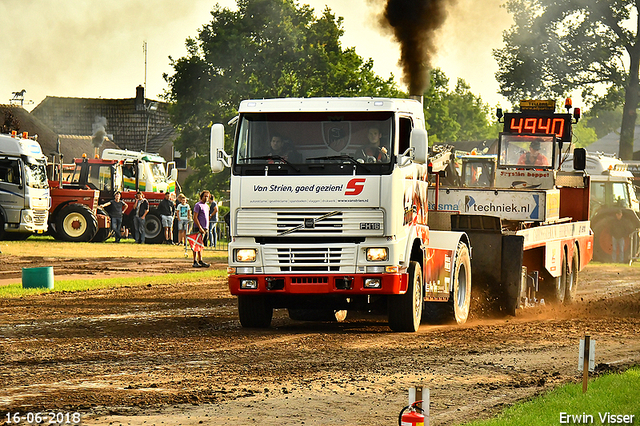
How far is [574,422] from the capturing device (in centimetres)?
754

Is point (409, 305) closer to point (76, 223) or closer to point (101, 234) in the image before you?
point (76, 223)

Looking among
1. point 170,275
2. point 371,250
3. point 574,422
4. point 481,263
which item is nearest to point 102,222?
point 170,275

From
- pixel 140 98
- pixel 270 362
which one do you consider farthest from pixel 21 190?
pixel 140 98

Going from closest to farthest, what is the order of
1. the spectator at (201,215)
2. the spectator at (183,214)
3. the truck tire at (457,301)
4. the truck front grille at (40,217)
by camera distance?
1. the truck tire at (457,301)
2. the spectator at (201,215)
3. the spectator at (183,214)
4. the truck front grille at (40,217)

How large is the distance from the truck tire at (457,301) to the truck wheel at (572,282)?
15.4 ft

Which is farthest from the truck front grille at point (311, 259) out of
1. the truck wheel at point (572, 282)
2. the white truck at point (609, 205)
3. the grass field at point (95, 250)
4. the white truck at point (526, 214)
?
the white truck at point (609, 205)

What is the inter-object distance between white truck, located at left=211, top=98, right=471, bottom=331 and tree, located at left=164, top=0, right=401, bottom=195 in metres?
40.1

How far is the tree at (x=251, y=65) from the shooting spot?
53.3 metres

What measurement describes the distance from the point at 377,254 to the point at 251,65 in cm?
4201

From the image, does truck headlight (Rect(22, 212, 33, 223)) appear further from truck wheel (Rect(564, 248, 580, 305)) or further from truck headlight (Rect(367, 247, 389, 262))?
truck headlight (Rect(367, 247, 389, 262))

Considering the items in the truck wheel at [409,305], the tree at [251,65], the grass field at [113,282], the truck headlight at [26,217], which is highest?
the tree at [251,65]

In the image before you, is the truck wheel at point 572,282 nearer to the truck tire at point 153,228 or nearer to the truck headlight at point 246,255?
the truck headlight at point 246,255

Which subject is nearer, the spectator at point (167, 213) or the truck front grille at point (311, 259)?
the truck front grille at point (311, 259)

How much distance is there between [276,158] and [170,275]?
39.1 ft
